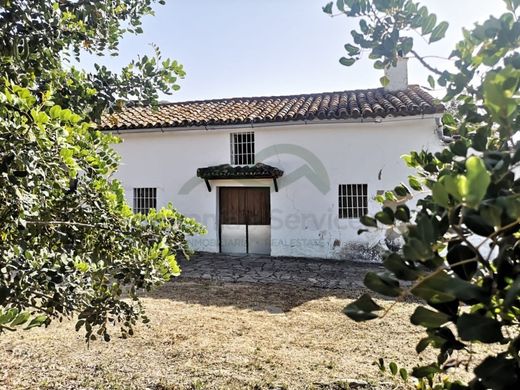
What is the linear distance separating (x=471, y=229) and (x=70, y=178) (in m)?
1.92

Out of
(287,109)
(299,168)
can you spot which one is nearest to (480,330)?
(299,168)

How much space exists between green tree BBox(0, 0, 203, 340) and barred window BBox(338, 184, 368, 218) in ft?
26.0

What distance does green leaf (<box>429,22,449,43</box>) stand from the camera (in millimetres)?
1299

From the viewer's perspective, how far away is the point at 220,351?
4.07 metres

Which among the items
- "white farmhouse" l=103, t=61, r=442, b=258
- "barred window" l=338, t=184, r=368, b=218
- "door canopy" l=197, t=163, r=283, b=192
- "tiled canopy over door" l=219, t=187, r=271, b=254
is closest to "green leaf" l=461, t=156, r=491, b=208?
"white farmhouse" l=103, t=61, r=442, b=258

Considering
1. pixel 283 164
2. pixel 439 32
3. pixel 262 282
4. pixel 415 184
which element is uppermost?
pixel 283 164

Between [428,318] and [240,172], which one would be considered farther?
[240,172]

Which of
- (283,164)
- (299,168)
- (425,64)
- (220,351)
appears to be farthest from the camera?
(283,164)

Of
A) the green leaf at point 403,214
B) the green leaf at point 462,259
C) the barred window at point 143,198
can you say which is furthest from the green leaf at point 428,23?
the barred window at point 143,198

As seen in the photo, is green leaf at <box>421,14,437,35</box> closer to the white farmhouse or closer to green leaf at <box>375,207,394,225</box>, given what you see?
green leaf at <box>375,207,394,225</box>

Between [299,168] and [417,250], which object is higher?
[299,168]

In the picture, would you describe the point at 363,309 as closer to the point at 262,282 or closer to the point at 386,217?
the point at 386,217

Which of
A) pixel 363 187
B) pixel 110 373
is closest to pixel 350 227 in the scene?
pixel 363 187

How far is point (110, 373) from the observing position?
3479 mm
